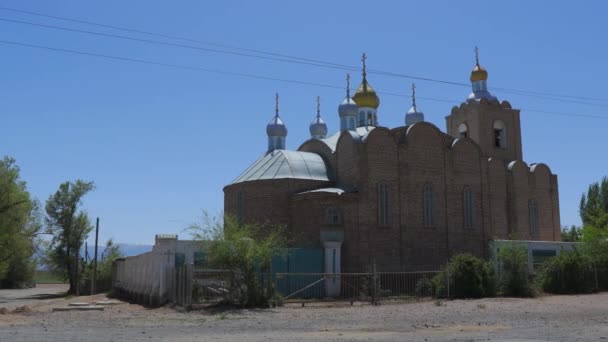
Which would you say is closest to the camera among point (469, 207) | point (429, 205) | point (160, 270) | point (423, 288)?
point (160, 270)

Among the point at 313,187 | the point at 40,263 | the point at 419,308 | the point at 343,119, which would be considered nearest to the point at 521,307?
the point at 419,308

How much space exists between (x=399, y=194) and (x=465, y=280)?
688cm

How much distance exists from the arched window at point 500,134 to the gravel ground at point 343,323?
17402mm

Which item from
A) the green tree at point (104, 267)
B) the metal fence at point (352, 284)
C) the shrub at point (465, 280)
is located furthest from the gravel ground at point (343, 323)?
the green tree at point (104, 267)

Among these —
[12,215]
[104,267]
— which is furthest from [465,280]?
[104,267]

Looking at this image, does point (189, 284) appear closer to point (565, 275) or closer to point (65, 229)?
point (565, 275)

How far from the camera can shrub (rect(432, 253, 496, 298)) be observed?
2725cm

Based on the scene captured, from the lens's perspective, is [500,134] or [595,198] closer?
[500,134]

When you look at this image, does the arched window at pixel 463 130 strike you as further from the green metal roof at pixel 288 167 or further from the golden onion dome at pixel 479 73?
the green metal roof at pixel 288 167

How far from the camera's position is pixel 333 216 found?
32.0 metres

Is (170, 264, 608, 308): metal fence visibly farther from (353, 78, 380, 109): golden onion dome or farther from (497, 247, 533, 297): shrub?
(353, 78, 380, 109): golden onion dome

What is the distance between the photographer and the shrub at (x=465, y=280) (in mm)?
27250

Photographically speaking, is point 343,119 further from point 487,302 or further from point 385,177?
point 487,302

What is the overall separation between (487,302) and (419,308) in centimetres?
357
